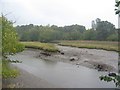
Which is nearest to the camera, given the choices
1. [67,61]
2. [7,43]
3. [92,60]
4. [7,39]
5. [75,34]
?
[7,39]

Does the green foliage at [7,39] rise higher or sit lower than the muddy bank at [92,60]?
higher

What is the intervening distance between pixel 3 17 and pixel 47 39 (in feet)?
389

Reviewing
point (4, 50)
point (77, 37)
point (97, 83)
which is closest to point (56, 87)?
point (97, 83)

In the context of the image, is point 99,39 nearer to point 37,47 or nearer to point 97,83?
point 37,47

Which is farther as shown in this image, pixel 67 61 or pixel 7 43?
pixel 67 61

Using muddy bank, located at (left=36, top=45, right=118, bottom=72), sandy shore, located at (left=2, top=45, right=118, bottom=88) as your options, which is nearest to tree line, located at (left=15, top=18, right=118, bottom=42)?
muddy bank, located at (left=36, top=45, right=118, bottom=72)

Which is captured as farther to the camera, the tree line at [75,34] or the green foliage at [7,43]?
the tree line at [75,34]

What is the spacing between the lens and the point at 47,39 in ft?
449

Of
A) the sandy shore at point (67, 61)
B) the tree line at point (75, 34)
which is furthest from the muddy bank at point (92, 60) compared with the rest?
the tree line at point (75, 34)

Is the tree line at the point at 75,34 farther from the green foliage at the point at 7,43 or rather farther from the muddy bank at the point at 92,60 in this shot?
the green foliage at the point at 7,43

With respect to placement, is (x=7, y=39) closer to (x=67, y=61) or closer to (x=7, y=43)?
(x=7, y=43)

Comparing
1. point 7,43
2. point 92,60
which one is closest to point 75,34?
point 92,60

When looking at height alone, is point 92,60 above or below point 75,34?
below

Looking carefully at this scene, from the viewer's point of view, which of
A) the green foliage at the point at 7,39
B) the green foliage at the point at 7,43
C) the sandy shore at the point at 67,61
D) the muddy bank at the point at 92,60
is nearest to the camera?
the green foliage at the point at 7,43
